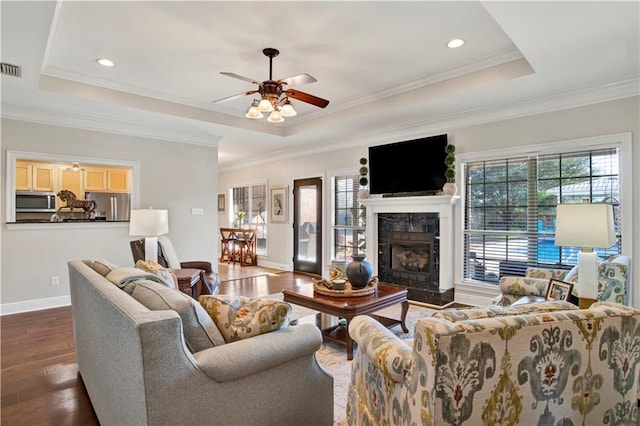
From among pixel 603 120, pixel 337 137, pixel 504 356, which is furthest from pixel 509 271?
pixel 504 356

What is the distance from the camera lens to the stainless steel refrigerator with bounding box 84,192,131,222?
6988mm

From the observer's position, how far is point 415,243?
5.36 metres

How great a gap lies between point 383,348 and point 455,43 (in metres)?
3.02

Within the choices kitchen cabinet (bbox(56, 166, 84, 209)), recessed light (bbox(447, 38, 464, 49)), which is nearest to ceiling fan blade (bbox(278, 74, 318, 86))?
recessed light (bbox(447, 38, 464, 49))

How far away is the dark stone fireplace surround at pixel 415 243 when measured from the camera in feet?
16.2

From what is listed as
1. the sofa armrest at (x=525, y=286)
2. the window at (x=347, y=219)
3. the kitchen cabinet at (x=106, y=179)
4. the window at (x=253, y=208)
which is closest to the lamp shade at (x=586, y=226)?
the sofa armrest at (x=525, y=286)

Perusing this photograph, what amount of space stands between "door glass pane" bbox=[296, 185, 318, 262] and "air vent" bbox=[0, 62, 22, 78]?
4684mm

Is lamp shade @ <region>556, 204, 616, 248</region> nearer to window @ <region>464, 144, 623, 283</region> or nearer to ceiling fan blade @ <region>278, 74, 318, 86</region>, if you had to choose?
window @ <region>464, 144, 623, 283</region>

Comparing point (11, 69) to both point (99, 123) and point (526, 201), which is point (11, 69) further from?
point (526, 201)

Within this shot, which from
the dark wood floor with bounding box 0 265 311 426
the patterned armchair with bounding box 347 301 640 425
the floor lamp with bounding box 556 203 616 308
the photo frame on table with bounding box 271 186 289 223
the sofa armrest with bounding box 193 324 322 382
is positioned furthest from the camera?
the photo frame on table with bounding box 271 186 289 223

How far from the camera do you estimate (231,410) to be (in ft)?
4.88

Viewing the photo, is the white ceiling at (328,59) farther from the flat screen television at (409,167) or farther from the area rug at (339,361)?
the area rug at (339,361)

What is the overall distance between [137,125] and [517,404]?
223 inches

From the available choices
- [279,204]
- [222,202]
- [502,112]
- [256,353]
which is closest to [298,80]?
[256,353]
